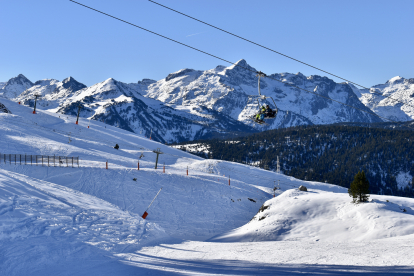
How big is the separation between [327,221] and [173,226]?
52.4 ft

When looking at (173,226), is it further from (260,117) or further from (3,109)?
→ (3,109)

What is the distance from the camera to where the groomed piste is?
15.7m

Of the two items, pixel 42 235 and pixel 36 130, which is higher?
pixel 36 130

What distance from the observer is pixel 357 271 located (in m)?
14.4

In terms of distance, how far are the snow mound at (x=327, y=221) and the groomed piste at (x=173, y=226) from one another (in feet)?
0.35

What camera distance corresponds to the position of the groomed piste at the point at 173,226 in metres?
15.7

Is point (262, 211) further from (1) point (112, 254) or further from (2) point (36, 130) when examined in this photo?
(2) point (36, 130)

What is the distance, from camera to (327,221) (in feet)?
95.7

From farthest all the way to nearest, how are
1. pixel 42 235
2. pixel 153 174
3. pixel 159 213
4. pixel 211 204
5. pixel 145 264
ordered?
pixel 153 174, pixel 211 204, pixel 159 213, pixel 42 235, pixel 145 264

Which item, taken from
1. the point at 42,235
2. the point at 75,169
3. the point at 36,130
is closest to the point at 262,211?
the point at 42,235

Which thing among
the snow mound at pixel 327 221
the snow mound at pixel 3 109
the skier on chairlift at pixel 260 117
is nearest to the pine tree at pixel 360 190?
the snow mound at pixel 327 221

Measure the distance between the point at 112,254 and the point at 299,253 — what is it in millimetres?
11444

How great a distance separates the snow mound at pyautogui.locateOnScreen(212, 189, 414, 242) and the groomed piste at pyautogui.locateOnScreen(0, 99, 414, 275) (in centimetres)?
11

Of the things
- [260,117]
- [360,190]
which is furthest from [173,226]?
[360,190]
